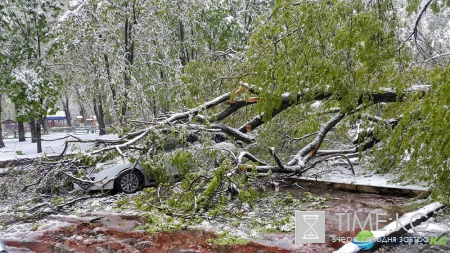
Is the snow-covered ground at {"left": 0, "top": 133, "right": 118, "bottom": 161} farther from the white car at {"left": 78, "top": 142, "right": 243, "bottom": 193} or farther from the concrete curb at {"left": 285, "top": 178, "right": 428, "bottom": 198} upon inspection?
the concrete curb at {"left": 285, "top": 178, "right": 428, "bottom": 198}

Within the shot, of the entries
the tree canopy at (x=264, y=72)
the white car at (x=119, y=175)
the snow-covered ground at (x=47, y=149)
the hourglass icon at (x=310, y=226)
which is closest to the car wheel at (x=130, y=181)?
the white car at (x=119, y=175)

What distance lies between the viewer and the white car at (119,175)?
8.12m

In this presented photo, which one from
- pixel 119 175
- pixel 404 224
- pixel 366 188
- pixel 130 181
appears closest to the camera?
pixel 404 224

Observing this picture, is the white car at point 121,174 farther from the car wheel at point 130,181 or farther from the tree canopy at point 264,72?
the tree canopy at point 264,72

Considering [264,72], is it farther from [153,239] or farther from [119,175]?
[119,175]

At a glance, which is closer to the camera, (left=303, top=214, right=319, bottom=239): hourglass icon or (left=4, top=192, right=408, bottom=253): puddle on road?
(left=4, top=192, right=408, bottom=253): puddle on road

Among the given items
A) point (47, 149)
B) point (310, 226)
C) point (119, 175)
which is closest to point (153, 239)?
point (310, 226)

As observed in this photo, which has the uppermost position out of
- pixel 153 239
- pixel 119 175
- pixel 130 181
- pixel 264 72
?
pixel 264 72

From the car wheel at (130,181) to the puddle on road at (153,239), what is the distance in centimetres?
167

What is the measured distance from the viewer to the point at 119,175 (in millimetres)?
8336

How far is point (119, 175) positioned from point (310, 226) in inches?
185

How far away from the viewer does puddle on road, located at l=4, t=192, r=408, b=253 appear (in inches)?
192

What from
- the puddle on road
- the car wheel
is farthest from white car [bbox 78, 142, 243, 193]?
the puddle on road

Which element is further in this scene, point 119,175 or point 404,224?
point 119,175
